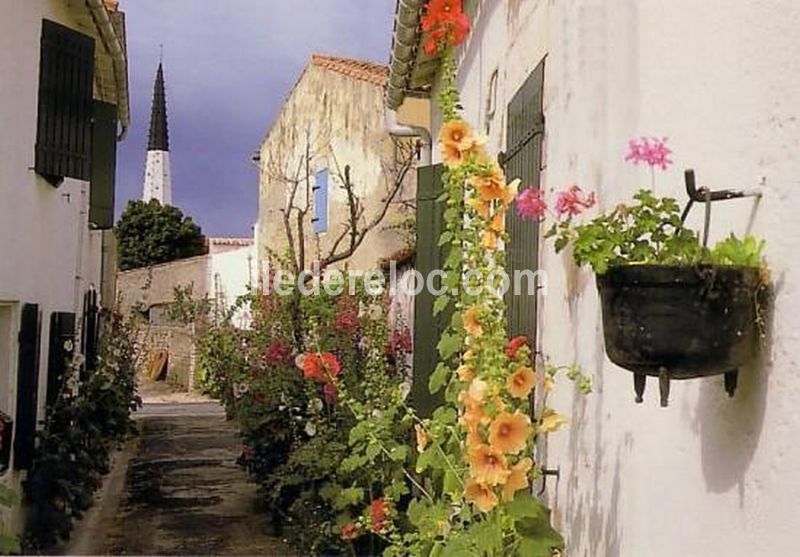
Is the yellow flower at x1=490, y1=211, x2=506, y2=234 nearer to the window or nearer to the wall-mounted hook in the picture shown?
the wall-mounted hook

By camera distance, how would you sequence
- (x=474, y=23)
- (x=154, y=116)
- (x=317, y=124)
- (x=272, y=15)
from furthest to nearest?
(x=154, y=116) < (x=317, y=124) < (x=272, y=15) < (x=474, y=23)

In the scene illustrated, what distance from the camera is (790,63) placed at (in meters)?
1.91

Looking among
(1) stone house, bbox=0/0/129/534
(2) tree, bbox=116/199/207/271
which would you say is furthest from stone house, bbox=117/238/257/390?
(1) stone house, bbox=0/0/129/534

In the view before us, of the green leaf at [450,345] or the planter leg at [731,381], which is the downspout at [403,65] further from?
the planter leg at [731,381]

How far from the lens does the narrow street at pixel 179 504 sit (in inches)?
366

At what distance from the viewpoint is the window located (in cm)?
2066

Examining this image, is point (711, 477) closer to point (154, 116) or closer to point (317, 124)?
point (317, 124)

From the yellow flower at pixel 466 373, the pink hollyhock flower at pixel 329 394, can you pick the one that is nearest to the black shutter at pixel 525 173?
the yellow flower at pixel 466 373

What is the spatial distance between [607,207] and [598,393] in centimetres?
65

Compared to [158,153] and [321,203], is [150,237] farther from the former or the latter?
[158,153]

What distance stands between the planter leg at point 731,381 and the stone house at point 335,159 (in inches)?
546

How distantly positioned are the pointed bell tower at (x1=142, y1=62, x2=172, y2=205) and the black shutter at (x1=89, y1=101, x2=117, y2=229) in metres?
49.8

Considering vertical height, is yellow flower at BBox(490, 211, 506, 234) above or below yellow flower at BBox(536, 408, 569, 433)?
above

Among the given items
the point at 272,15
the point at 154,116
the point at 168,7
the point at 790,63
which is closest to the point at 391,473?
the point at 790,63
